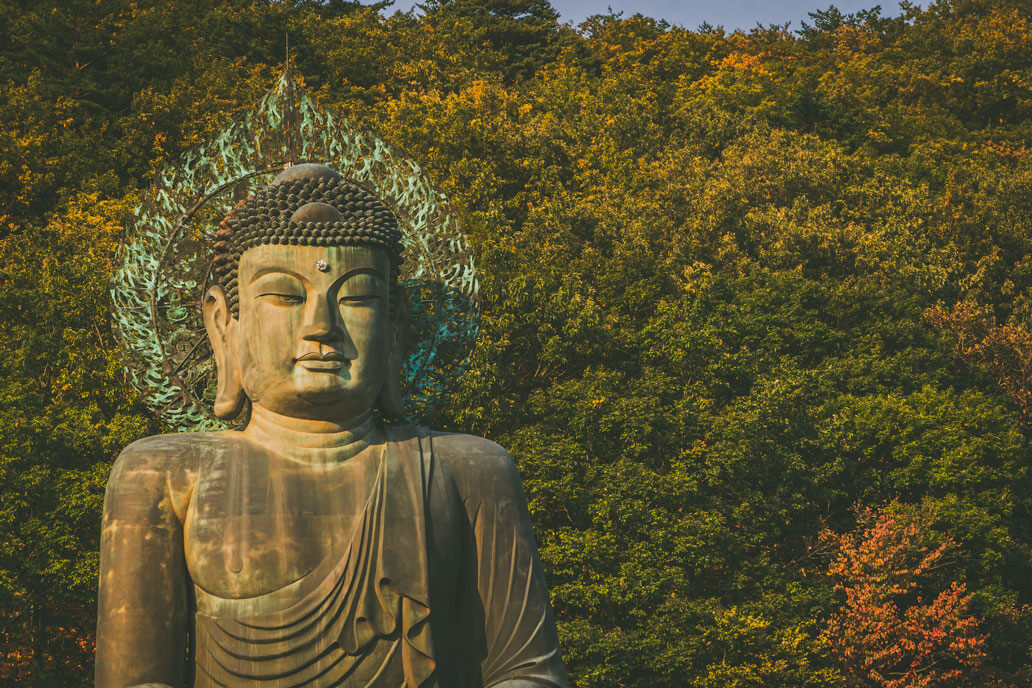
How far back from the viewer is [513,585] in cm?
867

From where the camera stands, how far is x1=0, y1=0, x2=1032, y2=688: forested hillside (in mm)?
31328

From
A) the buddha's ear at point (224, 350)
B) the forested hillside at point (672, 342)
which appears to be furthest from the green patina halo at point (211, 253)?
the forested hillside at point (672, 342)

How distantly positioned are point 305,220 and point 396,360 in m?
1.03

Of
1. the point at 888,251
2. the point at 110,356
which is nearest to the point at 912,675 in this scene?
the point at 888,251

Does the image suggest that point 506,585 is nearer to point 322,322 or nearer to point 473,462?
point 473,462

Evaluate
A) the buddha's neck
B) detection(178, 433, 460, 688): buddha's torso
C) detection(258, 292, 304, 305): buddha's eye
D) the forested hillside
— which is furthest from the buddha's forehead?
the forested hillside

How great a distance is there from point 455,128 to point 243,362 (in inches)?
1520

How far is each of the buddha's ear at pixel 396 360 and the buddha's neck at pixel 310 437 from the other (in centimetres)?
Answer: 31

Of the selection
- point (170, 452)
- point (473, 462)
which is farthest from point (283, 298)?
point (473, 462)

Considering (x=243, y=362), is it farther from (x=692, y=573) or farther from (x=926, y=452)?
(x=926, y=452)

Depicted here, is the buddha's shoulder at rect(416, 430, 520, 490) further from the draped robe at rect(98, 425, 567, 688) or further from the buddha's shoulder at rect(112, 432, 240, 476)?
the buddha's shoulder at rect(112, 432, 240, 476)

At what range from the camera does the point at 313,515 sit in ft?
27.6

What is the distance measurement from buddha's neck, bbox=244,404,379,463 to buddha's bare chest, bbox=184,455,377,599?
0.25 feet

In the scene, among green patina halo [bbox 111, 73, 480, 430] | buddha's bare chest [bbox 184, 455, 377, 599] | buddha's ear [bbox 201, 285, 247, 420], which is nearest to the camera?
buddha's bare chest [bbox 184, 455, 377, 599]
